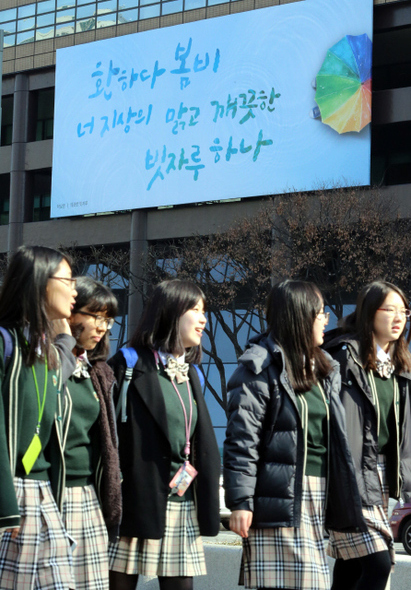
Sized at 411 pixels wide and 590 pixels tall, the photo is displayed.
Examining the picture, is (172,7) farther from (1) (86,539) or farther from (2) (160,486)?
(1) (86,539)

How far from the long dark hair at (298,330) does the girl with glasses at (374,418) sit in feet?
1.12

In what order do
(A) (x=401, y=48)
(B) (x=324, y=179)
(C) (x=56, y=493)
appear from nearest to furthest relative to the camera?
1. (C) (x=56, y=493)
2. (B) (x=324, y=179)
3. (A) (x=401, y=48)

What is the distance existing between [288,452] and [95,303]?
1169 millimetres

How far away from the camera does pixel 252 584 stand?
4.14 meters

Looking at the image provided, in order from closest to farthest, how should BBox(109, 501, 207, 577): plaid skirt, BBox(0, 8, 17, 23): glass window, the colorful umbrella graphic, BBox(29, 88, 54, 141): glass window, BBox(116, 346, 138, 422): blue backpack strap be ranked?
BBox(109, 501, 207, 577): plaid skirt → BBox(116, 346, 138, 422): blue backpack strap → the colorful umbrella graphic → BBox(0, 8, 17, 23): glass window → BBox(29, 88, 54, 141): glass window

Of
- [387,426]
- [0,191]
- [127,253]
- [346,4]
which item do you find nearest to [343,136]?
[346,4]

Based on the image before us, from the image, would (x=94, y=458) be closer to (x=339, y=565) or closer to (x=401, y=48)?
(x=339, y=565)

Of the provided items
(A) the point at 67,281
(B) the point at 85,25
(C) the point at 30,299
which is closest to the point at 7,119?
(B) the point at 85,25

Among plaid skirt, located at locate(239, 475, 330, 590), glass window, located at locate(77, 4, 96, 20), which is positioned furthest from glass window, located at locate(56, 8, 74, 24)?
plaid skirt, located at locate(239, 475, 330, 590)

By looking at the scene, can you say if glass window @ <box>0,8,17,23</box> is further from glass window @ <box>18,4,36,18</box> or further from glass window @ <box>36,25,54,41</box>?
glass window @ <box>36,25,54,41</box>

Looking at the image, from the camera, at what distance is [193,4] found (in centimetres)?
3325

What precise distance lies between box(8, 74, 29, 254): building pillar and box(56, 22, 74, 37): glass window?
2.66m

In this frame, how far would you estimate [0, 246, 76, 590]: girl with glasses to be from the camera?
3.41 meters

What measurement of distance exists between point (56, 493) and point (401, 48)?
30.8 meters
